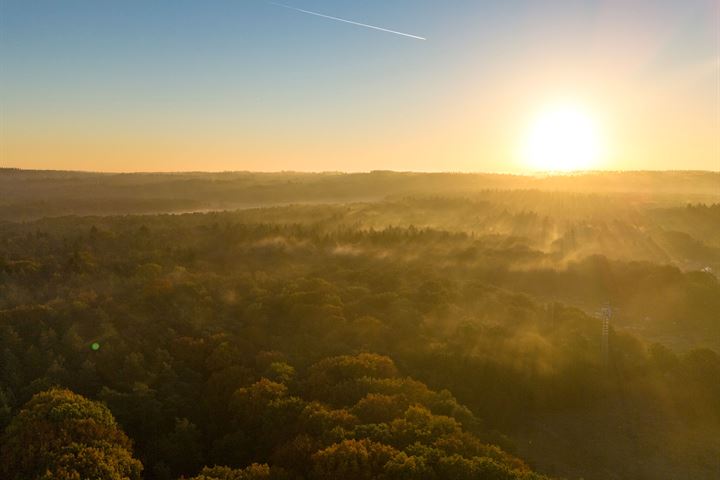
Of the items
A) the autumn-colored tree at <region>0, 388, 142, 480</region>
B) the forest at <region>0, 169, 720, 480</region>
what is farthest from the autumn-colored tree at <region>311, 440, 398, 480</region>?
the autumn-colored tree at <region>0, 388, 142, 480</region>

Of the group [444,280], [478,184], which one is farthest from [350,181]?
[444,280]

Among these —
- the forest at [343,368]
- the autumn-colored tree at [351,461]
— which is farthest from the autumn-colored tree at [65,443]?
the autumn-colored tree at [351,461]

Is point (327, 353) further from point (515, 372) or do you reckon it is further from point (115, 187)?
point (115, 187)

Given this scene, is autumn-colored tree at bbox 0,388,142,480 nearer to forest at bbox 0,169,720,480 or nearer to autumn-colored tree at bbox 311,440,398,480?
forest at bbox 0,169,720,480

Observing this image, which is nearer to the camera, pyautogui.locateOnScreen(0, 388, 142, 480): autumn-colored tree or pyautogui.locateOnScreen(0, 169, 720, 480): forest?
pyautogui.locateOnScreen(0, 388, 142, 480): autumn-colored tree

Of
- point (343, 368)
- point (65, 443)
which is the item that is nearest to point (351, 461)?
point (343, 368)

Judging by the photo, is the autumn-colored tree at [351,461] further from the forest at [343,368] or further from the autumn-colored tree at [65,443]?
the autumn-colored tree at [65,443]

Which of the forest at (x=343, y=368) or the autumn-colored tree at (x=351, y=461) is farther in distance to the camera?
the forest at (x=343, y=368)
